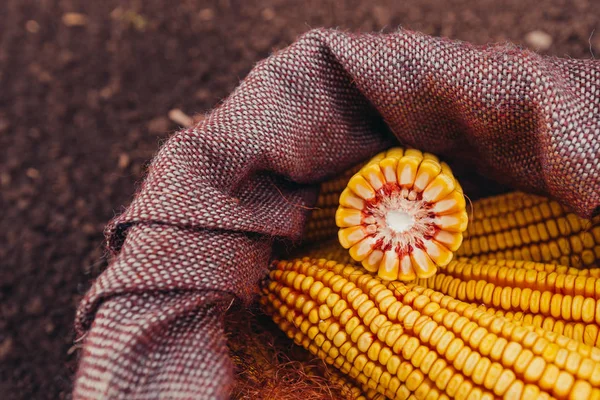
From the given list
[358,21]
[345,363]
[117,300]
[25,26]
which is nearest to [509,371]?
[345,363]

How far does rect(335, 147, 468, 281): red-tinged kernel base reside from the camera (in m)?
0.87

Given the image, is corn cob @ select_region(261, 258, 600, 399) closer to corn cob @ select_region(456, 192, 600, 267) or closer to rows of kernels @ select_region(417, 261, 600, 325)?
rows of kernels @ select_region(417, 261, 600, 325)

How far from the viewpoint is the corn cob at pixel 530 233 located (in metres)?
0.96

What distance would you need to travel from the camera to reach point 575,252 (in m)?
0.98

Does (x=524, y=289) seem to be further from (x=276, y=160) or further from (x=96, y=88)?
(x=96, y=88)

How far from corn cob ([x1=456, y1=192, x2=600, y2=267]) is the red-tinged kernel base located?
16 centimetres

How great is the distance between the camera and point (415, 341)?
81 cm

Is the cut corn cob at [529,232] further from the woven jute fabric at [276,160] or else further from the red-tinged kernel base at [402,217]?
the red-tinged kernel base at [402,217]

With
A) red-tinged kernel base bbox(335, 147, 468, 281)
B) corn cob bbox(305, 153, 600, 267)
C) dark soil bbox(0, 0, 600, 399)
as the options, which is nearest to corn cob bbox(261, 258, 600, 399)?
red-tinged kernel base bbox(335, 147, 468, 281)

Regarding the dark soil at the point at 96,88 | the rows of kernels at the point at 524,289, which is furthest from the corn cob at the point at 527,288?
the dark soil at the point at 96,88

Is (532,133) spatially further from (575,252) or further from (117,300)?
(117,300)

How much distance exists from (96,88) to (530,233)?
3.36ft

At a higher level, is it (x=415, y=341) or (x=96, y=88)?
(x=96, y=88)

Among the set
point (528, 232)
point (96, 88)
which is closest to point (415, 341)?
point (528, 232)
